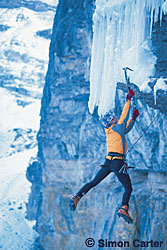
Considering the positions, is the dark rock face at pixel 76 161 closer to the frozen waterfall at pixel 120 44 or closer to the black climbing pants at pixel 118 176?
the frozen waterfall at pixel 120 44

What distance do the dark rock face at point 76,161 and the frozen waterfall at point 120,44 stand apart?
272 cm

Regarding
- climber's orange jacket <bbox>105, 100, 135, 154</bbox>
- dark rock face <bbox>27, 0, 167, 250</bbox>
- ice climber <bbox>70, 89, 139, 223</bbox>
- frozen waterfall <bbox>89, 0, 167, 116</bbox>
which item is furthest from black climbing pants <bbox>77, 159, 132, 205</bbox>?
dark rock face <bbox>27, 0, 167, 250</bbox>

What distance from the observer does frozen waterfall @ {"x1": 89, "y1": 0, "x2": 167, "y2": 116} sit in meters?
7.56

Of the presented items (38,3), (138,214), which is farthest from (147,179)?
(38,3)

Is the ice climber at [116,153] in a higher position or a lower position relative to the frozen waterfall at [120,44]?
lower

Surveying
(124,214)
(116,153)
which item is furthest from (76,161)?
(124,214)

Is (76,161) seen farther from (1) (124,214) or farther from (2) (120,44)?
(1) (124,214)

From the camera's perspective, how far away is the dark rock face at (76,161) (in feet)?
35.0

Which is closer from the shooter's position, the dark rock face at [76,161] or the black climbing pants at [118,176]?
the black climbing pants at [118,176]

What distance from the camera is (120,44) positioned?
7.82m

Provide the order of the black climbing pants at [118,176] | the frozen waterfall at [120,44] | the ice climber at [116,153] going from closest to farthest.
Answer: the black climbing pants at [118,176]
the ice climber at [116,153]
the frozen waterfall at [120,44]

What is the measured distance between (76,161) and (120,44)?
22.5 ft

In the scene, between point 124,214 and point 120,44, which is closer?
point 124,214

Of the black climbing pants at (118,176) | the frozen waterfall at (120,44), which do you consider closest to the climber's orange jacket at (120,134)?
the black climbing pants at (118,176)
